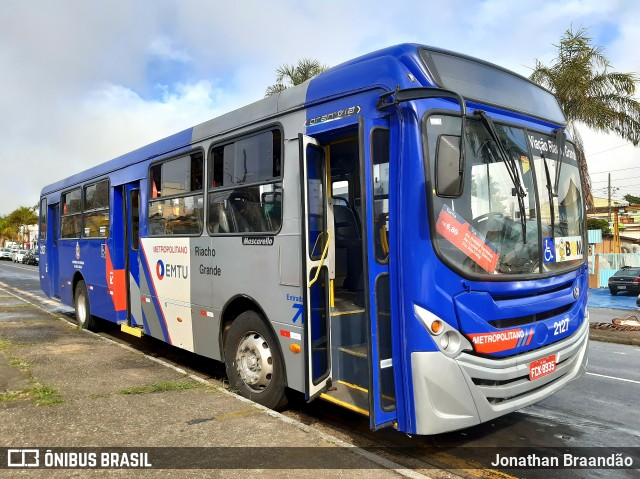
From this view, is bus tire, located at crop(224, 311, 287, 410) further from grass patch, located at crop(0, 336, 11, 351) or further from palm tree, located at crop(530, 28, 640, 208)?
palm tree, located at crop(530, 28, 640, 208)

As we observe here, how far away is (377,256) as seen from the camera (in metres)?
4.15

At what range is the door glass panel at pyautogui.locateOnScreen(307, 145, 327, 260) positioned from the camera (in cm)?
473

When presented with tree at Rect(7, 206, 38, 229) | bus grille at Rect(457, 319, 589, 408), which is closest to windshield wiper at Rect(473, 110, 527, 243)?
bus grille at Rect(457, 319, 589, 408)

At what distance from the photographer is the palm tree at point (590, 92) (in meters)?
15.3

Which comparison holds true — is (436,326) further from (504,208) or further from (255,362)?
(255,362)

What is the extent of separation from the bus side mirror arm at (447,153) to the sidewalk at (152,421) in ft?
6.99

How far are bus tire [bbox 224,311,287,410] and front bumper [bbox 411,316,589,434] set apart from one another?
1.77m

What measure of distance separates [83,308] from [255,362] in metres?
6.58

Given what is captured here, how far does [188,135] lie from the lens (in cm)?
677

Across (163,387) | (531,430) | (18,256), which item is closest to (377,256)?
(531,430)

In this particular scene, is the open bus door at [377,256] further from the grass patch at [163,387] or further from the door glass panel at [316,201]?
the grass patch at [163,387]

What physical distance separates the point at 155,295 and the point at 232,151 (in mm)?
2820

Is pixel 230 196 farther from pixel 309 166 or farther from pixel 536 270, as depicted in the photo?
pixel 536 270

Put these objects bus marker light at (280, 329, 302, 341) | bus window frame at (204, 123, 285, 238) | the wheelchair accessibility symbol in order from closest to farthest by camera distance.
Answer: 1. the wheelchair accessibility symbol
2. bus marker light at (280, 329, 302, 341)
3. bus window frame at (204, 123, 285, 238)
